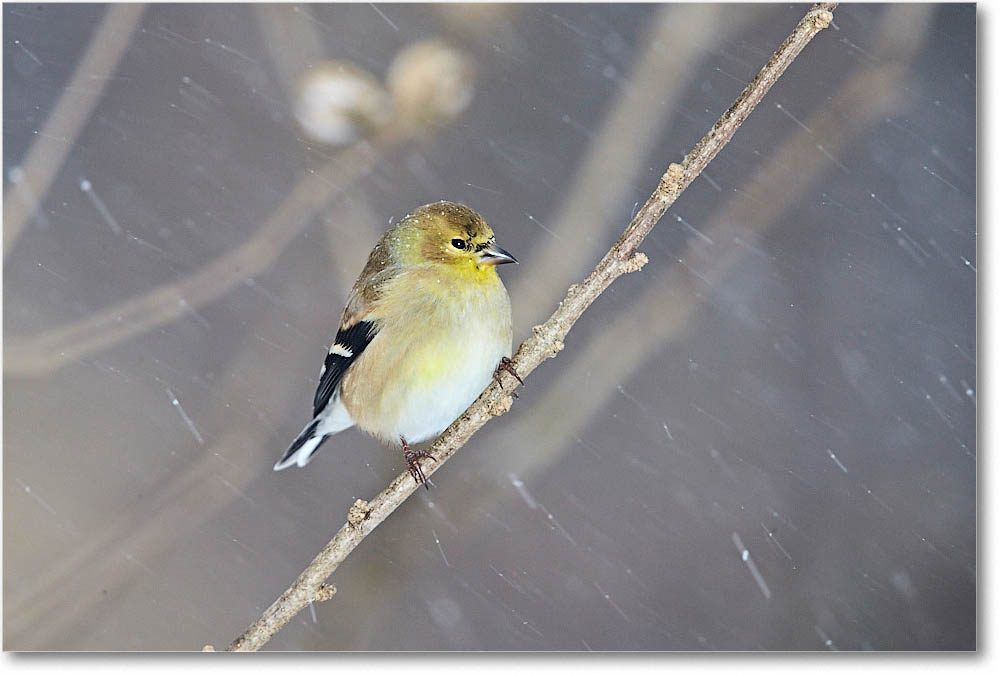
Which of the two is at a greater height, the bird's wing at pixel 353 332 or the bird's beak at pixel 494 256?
the bird's beak at pixel 494 256

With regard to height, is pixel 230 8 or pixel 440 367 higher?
pixel 230 8

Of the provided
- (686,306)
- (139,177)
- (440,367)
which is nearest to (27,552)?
(139,177)

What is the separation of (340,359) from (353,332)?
6 cm

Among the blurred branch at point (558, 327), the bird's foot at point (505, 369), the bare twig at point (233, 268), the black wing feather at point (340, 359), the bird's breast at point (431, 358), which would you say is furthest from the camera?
the bare twig at point (233, 268)

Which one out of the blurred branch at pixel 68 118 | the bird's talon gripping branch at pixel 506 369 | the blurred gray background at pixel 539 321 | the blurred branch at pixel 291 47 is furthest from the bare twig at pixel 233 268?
the bird's talon gripping branch at pixel 506 369

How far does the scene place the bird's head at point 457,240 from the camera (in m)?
1.69

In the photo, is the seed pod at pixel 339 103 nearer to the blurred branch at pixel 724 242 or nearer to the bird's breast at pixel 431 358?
the bird's breast at pixel 431 358

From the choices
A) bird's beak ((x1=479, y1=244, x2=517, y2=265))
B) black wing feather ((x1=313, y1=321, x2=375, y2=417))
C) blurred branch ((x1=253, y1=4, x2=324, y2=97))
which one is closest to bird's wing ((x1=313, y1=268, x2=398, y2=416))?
black wing feather ((x1=313, y1=321, x2=375, y2=417))

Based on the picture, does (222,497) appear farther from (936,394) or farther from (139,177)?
(936,394)

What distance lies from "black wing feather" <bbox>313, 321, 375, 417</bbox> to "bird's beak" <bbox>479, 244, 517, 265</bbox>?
0.86ft

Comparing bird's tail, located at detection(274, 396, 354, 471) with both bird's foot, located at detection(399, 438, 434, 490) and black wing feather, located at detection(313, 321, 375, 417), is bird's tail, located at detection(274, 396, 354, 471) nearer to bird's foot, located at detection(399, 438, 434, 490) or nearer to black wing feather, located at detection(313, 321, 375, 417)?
black wing feather, located at detection(313, 321, 375, 417)

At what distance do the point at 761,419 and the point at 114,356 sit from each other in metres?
1.40

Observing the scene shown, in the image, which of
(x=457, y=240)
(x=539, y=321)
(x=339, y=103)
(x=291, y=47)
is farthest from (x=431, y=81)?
(x=539, y=321)

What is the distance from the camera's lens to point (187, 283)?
1.88m
